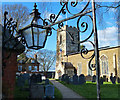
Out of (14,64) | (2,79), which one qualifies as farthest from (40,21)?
(14,64)

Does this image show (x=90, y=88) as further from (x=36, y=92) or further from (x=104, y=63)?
(x=104, y=63)

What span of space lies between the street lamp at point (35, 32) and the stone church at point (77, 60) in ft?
29.6

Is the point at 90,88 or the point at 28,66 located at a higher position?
the point at 28,66

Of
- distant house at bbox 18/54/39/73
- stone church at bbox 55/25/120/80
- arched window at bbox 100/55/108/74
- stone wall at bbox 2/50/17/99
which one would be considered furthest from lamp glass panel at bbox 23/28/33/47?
distant house at bbox 18/54/39/73

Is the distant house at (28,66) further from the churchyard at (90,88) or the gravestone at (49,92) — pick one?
the gravestone at (49,92)

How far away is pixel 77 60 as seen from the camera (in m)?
27.0

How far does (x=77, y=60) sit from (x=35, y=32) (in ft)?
79.2

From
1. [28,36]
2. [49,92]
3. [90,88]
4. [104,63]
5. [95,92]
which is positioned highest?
[28,36]

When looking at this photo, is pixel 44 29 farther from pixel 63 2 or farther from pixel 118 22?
pixel 118 22

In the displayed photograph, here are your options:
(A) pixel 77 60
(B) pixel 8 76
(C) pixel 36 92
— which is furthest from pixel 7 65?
(A) pixel 77 60

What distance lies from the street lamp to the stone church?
9011 millimetres

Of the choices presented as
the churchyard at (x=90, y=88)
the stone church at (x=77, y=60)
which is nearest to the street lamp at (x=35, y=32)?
the churchyard at (x=90, y=88)

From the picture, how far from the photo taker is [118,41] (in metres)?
6.30

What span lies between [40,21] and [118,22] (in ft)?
9.55
